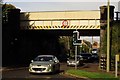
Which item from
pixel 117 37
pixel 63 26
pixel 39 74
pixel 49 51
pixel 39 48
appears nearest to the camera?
pixel 39 74

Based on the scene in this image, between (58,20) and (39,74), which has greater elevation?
(58,20)

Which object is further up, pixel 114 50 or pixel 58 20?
pixel 58 20

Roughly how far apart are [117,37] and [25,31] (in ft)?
96.7

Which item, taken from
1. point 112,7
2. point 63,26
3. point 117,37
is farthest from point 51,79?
point 63,26

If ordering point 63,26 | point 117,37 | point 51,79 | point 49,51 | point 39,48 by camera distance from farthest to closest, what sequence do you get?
1. point 49,51
2. point 39,48
3. point 63,26
4. point 117,37
5. point 51,79

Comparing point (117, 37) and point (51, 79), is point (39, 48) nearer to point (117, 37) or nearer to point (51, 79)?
point (117, 37)

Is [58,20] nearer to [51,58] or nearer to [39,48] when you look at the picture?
[39,48]

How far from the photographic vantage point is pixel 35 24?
61562 millimetres

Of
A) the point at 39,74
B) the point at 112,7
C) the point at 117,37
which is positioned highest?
the point at 112,7

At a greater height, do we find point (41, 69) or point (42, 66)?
point (42, 66)

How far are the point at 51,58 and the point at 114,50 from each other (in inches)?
303

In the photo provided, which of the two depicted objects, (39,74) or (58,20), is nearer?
(39,74)

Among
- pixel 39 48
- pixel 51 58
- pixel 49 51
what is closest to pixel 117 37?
pixel 51 58

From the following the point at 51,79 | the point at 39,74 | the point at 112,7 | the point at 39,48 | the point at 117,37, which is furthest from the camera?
the point at 39,48
